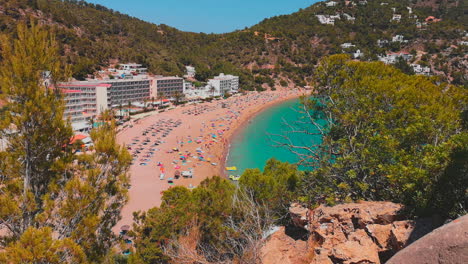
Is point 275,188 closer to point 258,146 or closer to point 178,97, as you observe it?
point 258,146

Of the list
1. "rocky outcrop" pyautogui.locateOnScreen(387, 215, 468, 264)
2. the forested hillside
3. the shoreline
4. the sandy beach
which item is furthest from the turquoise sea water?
the forested hillside

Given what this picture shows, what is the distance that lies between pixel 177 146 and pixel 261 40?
69.7 metres

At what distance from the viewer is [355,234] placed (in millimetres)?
6031

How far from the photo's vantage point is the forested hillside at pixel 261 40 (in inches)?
2525

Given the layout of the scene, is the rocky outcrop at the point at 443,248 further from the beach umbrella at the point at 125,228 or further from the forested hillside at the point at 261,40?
the forested hillside at the point at 261,40

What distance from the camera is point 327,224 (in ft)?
22.0

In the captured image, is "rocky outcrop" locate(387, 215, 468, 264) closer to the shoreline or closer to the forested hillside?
the shoreline

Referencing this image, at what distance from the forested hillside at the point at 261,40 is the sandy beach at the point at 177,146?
788 inches

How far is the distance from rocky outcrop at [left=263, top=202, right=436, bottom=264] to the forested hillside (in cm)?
5333

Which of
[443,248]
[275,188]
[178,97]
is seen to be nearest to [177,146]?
[178,97]

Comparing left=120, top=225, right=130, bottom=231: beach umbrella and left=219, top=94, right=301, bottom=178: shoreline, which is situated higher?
left=219, top=94, right=301, bottom=178: shoreline

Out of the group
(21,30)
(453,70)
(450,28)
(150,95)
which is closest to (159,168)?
(21,30)

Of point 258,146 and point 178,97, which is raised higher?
point 178,97

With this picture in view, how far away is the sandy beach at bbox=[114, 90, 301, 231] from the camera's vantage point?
79.2 feet
